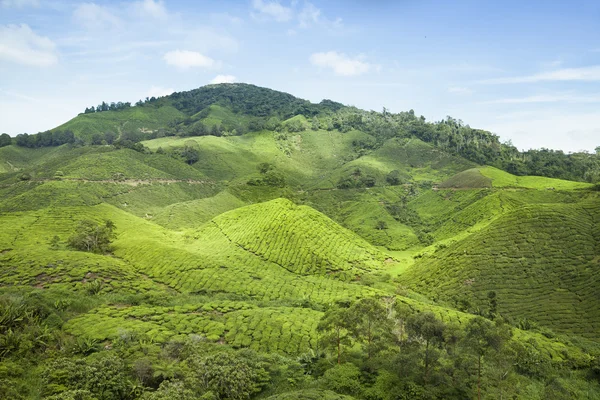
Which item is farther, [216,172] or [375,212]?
[216,172]

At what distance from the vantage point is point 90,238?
66.2m

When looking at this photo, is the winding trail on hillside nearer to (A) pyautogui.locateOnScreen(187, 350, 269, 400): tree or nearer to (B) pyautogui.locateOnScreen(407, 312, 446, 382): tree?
(A) pyautogui.locateOnScreen(187, 350, 269, 400): tree

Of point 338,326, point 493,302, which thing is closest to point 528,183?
point 493,302

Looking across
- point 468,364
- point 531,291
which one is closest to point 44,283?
point 468,364

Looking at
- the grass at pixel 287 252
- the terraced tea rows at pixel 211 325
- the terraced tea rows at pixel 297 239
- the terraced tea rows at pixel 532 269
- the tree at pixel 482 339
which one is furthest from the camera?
the terraced tea rows at pixel 297 239

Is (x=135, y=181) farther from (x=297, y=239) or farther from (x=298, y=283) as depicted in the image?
(x=298, y=283)

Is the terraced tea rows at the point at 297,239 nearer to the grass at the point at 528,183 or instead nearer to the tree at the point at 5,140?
the grass at the point at 528,183

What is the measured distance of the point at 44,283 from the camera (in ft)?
166

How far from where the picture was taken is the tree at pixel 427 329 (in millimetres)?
27812

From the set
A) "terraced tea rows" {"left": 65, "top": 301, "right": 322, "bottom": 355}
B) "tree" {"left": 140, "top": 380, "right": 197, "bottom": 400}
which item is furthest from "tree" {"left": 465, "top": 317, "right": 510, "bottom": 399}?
"tree" {"left": 140, "top": 380, "right": 197, "bottom": 400}

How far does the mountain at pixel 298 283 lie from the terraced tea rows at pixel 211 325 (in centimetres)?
24

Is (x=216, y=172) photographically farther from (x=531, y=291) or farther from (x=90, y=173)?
(x=531, y=291)

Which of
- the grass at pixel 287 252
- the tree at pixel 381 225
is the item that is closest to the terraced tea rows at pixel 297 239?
the grass at pixel 287 252

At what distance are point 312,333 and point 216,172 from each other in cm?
12753
